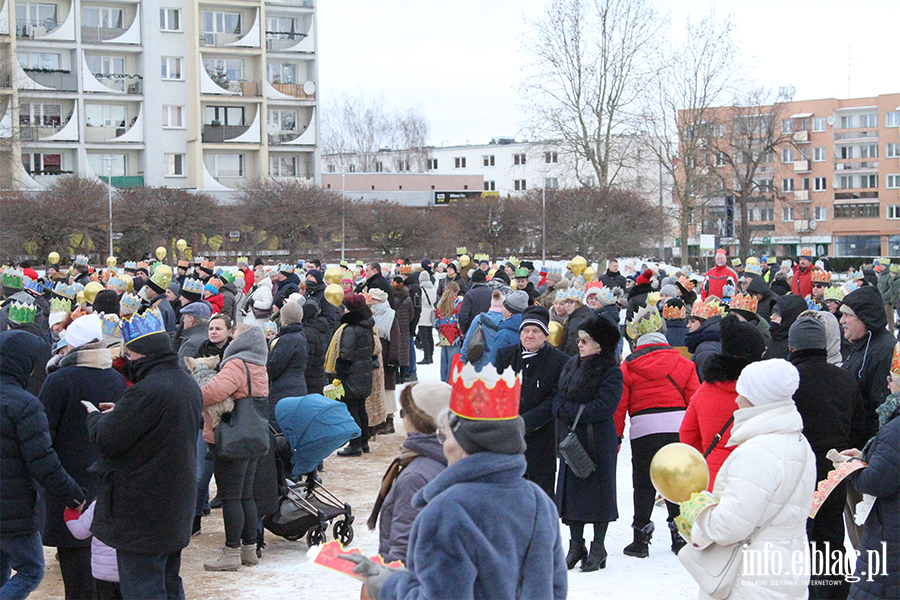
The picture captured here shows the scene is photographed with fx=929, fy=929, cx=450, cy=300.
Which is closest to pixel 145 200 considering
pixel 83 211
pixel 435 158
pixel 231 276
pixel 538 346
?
pixel 83 211

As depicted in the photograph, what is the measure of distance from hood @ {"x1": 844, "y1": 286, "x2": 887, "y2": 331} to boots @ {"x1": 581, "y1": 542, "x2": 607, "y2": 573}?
2.54 m

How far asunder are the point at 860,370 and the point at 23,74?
4406 cm

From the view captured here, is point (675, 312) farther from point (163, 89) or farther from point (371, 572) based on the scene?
point (163, 89)

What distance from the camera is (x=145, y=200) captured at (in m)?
35.5

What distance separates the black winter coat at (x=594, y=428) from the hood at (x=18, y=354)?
3.41 meters

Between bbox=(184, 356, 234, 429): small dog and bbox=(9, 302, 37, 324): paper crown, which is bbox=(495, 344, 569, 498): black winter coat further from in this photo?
bbox=(9, 302, 37, 324): paper crown

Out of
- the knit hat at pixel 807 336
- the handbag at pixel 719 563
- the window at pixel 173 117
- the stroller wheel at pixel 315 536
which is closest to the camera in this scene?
the handbag at pixel 719 563

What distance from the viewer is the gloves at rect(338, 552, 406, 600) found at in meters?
2.87

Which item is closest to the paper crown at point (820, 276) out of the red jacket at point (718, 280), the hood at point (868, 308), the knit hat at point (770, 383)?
the red jacket at point (718, 280)

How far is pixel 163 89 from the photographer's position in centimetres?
4625

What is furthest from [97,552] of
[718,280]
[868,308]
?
[718,280]

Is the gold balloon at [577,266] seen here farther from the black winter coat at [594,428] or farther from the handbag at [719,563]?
the handbag at [719,563]

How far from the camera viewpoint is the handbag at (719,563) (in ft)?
13.3

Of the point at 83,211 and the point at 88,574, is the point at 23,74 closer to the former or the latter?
the point at 83,211
